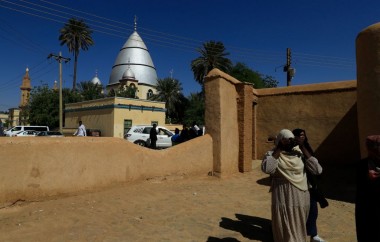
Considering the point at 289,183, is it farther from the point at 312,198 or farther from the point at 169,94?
the point at 169,94

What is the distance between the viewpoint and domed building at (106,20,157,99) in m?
53.3

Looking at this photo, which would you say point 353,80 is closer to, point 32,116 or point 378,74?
point 378,74

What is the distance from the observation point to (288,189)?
3561 millimetres

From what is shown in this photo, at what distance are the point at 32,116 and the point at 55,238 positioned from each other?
3474 centimetres

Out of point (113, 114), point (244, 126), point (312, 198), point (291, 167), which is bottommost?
point (312, 198)

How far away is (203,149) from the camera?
8492mm

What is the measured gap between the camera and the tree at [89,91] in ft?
135

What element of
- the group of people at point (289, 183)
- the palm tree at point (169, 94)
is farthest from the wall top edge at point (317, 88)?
the palm tree at point (169, 94)

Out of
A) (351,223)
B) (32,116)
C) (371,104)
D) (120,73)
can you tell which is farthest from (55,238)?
(120,73)

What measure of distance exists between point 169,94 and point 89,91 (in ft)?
33.7

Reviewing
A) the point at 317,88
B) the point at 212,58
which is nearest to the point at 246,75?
the point at 212,58

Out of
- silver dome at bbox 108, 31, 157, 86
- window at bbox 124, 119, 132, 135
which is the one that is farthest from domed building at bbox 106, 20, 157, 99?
window at bbox 124, 119, 132, 135

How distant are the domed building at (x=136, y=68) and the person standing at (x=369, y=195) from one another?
162 ft

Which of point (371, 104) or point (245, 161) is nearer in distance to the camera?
point (371, 104)
